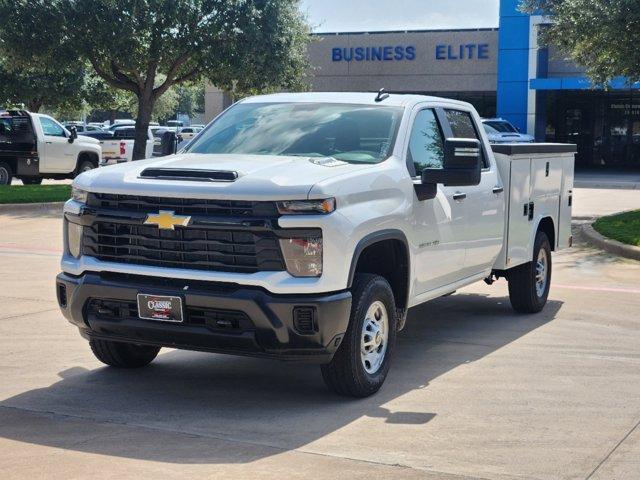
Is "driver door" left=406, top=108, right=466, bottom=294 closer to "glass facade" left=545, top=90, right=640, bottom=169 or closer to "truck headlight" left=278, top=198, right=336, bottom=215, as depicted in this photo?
"truck headlight" left=278, top=198, right=336, bottom=215

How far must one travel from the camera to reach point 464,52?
45094 millimetres

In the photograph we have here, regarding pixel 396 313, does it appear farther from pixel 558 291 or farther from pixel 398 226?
pixel 558 291

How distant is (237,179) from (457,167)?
1799mm

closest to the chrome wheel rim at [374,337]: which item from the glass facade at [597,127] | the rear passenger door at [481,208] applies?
the rear passenger door at [481,208]

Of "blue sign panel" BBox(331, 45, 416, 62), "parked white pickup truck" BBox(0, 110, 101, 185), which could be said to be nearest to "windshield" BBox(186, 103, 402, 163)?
"parked white pickup truck" BBox(0, 110, 101, 185)

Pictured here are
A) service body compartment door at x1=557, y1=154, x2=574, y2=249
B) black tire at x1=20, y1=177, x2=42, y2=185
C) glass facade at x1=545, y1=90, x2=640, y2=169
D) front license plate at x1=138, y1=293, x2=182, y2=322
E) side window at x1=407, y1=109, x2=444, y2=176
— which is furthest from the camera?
glass facade at x1=545, y1=90, x2=640, y2=169

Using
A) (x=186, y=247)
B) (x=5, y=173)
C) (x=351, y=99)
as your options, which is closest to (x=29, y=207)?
(x=5, y=173)

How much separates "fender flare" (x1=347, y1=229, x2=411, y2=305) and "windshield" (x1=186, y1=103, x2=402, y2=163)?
585 millimetres

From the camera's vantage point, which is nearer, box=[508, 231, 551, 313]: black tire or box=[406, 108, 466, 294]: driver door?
box=[406, 108, 466, 294]: driver door

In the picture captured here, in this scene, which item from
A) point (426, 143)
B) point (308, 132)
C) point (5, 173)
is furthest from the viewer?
point (5, 173)

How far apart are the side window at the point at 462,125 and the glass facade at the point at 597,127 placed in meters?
37.8

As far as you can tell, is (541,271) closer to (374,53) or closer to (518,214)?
(518,214)

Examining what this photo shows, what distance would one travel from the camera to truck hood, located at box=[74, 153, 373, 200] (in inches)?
249

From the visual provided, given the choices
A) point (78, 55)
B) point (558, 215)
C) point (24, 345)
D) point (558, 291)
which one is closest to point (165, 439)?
point (24, 345)
